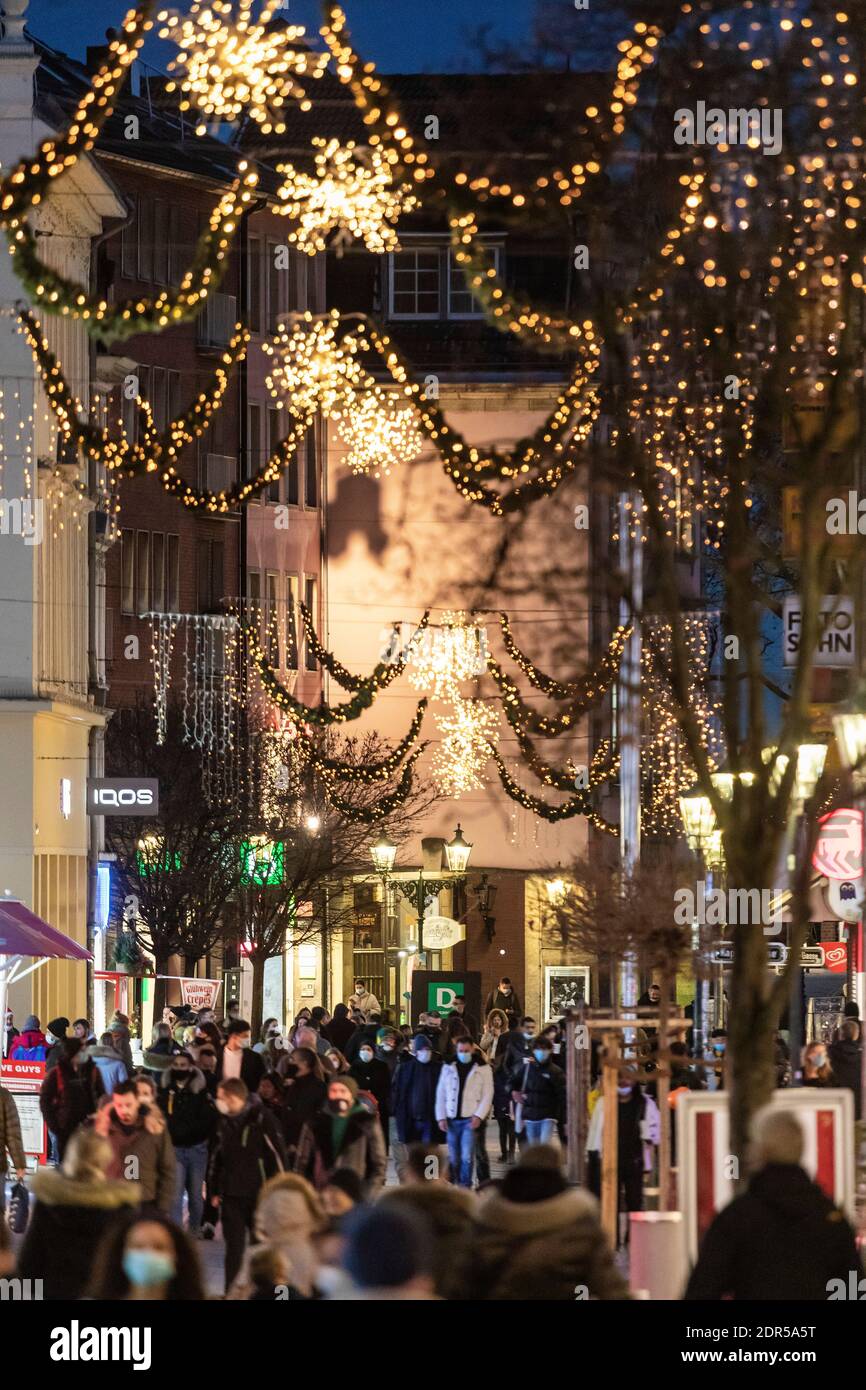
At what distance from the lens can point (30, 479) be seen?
1592 inches

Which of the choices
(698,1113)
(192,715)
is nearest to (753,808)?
(698,1113)

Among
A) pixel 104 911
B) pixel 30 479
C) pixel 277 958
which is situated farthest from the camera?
pixel 277 958

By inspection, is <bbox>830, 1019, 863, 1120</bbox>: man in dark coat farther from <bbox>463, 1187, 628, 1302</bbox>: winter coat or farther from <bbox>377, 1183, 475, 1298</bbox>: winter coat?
<bbox>463, 1187, 628, 1302</bbox>: winter coat

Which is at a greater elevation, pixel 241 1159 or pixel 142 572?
pixel 142 572

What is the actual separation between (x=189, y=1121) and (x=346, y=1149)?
3842 mm

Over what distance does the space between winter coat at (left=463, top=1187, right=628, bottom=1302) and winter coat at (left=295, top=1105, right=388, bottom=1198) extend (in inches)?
332

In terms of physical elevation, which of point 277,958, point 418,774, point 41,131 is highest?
point 41,131

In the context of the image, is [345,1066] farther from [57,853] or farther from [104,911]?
[104,911]

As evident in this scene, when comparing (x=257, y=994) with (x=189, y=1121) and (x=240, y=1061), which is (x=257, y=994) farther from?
(x=189, y=1121)

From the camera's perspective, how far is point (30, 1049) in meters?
26.9

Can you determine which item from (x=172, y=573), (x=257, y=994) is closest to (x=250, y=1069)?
(x=257, y=994)

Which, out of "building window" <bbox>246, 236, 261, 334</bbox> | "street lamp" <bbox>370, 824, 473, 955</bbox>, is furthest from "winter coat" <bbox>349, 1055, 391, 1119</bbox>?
"building window" <bbox>246, 236, 261, 334</bbox>
